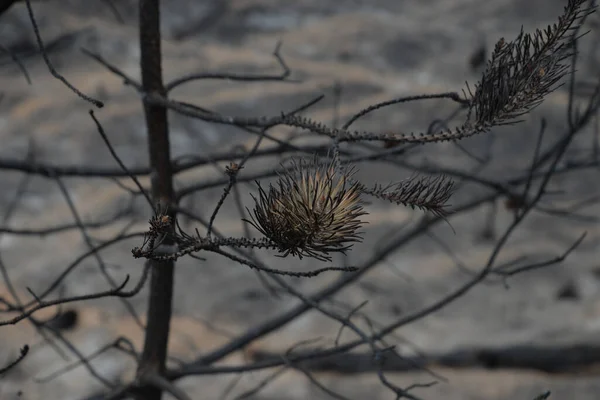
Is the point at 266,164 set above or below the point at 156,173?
above

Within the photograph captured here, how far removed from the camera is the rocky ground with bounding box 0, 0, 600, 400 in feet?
12.0

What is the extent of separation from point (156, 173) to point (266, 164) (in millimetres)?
3962

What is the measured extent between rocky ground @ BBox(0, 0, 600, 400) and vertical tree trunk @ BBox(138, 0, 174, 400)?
40cm

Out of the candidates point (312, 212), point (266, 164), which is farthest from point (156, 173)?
point (266, 164)

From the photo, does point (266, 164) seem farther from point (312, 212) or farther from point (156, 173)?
point (312, 212)

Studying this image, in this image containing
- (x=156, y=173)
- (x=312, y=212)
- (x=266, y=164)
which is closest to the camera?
(x=312, y=212)

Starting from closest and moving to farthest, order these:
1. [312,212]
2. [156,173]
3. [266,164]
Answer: [312,212], [156,173], [266,164]

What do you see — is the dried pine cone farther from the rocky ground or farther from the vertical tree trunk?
the rocky ground

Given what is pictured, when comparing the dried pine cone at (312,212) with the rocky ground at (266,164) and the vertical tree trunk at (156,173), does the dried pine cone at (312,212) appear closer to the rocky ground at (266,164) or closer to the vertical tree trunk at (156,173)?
the vertical tree trunk at (156,173)

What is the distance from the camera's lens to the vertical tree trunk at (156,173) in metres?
1.25

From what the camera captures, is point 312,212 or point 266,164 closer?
point 312,212

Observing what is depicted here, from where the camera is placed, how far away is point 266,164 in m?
5.27

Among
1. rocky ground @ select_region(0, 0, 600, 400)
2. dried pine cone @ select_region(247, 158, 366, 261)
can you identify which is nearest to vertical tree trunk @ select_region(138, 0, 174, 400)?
rocky ground @ select_region(0, 0, 600, 400)

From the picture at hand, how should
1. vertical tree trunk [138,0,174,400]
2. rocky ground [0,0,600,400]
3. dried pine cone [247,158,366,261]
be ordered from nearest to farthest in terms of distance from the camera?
dried pine cone [247,158,366,261] → vertical tree trunk [138,0,174,400] → rocky ground [0,0,600,400]
